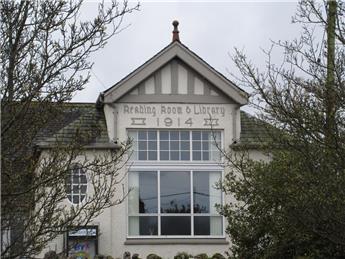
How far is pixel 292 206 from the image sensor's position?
11.5 m

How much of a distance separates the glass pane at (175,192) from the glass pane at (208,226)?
1.32 feet

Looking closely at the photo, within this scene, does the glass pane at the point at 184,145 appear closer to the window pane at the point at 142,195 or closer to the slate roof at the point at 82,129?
the window pane at the point at 142,195

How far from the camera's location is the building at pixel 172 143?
2025 cm

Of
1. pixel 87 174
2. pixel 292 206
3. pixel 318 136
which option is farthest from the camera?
pixel 292 206

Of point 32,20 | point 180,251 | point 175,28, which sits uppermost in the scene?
point 175,28

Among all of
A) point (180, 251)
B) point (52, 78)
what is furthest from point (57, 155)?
point (180, 251)

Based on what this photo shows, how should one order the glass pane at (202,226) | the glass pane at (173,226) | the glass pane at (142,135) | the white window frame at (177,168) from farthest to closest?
the glass pane at (142,135) < the glass pane at (202,226) < the glass pane at (173,226) < the white window frame at (177,168)

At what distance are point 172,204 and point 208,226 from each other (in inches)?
43.2

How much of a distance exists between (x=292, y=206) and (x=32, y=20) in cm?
496

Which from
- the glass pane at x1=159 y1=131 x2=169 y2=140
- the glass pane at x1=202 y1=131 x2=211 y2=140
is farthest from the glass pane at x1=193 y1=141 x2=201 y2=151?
the glass pane at x1=159 y1=131 x2=169 y2=140

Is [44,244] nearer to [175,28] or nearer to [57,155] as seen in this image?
[57,155]

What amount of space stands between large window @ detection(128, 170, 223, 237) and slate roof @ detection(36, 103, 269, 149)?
1372mm

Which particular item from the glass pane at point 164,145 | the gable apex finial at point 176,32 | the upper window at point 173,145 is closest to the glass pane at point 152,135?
the upper window at point 173,145

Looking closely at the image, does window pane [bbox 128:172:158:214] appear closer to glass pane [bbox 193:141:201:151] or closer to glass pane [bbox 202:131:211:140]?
glass pane [bbox 193:141:201:151]
